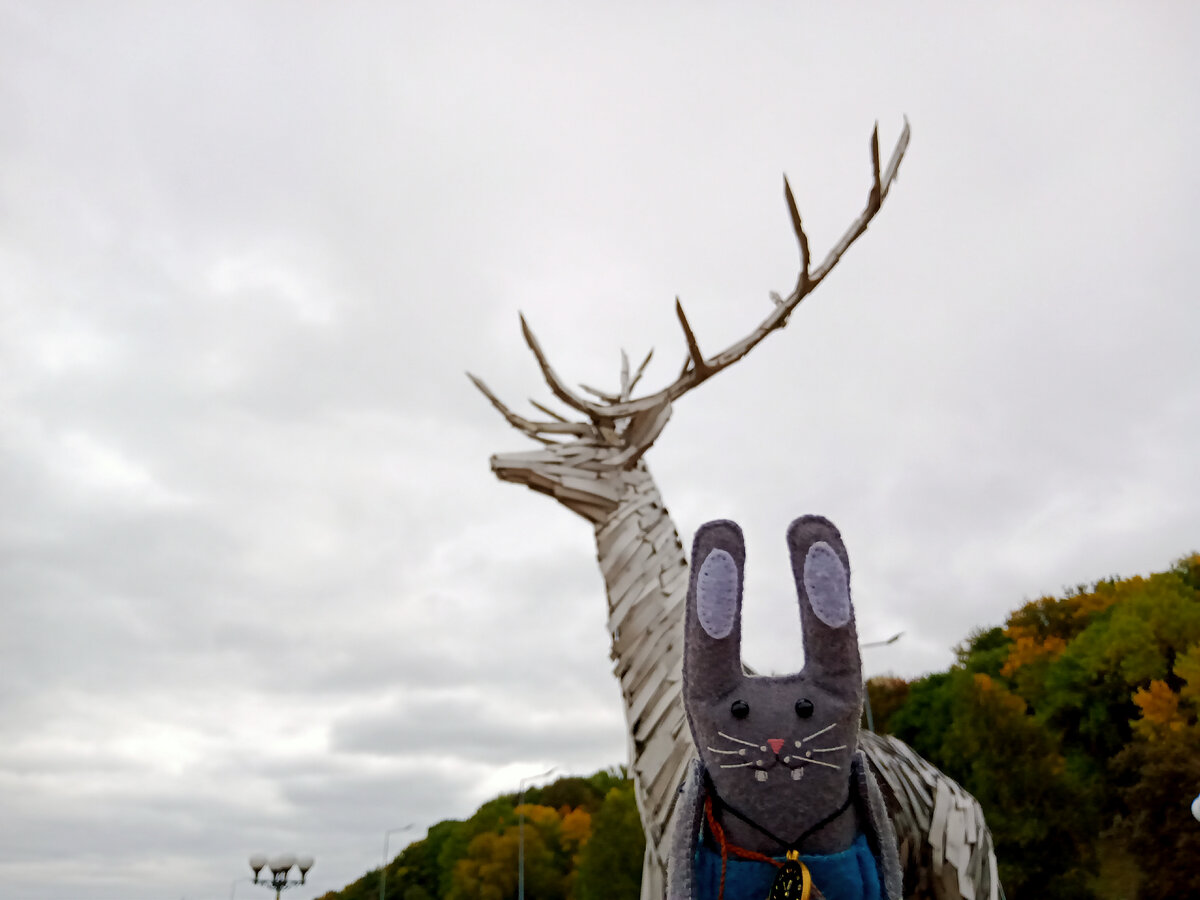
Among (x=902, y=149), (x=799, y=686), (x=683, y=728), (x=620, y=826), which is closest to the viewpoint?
(x=799, y=686)

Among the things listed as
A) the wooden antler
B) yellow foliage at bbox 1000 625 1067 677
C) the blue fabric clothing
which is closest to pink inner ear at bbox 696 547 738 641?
the blue fabric clothing

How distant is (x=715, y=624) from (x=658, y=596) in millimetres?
1575

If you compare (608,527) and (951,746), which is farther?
(951,746)

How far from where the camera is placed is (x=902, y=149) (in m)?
5.73

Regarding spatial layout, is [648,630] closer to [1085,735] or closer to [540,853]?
[1085,735]

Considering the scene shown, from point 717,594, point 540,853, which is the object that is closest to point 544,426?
point 717,594

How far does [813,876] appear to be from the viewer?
311 centimetres

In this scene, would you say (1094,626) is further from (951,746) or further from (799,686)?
(799,686)

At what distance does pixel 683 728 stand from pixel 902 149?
12.4 feet

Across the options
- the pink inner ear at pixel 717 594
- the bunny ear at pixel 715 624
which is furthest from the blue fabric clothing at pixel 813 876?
the pink inner ear at pixel 717 594

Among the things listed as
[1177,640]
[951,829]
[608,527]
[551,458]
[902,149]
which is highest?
[1177,640]

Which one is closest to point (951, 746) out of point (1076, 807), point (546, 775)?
point (1076, 807)

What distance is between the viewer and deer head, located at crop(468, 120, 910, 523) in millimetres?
5391

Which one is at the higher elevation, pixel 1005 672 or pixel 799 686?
pixel 1005 672
